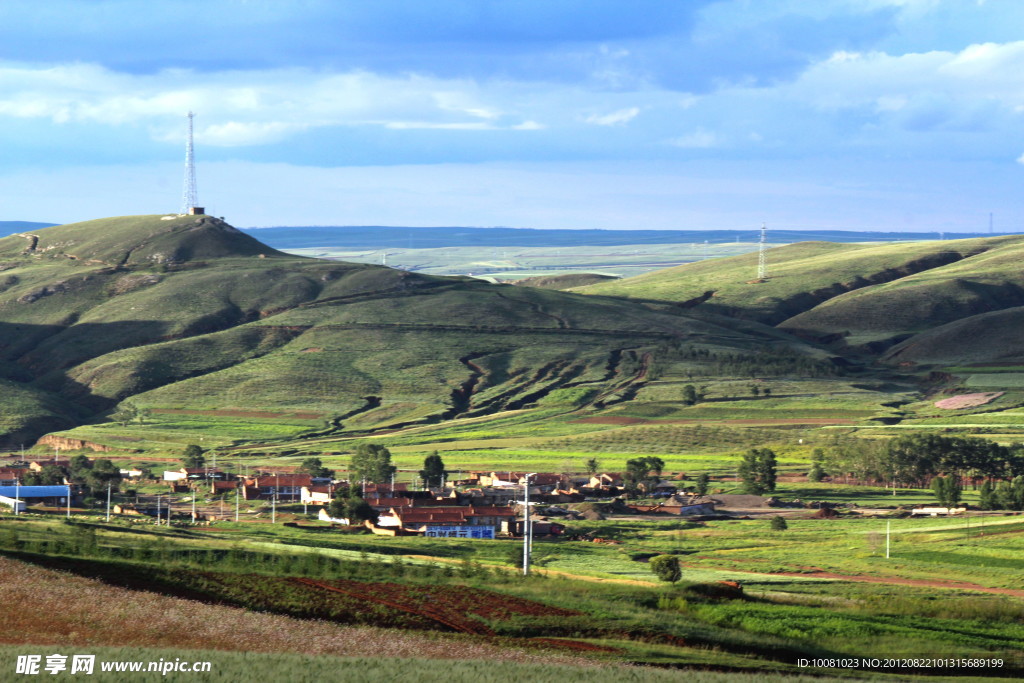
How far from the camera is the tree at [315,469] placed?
128 metres

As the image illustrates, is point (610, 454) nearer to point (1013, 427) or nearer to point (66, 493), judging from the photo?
point (1013, 427)

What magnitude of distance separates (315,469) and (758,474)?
150ft

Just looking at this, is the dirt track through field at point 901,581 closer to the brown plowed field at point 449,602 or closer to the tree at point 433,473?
the brown plowed field at point 449,602

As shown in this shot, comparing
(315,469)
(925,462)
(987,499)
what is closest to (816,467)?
(925,462)

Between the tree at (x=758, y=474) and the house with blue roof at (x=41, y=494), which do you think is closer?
the house with blue roof at (x=41, y=494)

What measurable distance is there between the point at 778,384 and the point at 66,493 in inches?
4834

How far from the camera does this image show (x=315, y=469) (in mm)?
129625

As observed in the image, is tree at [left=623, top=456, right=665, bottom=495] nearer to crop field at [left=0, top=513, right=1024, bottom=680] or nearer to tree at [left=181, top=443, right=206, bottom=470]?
crop field at [left=0, top=513, right=1024, bottom=680]

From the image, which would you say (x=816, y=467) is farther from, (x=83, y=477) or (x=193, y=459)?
(x=83, y=477)

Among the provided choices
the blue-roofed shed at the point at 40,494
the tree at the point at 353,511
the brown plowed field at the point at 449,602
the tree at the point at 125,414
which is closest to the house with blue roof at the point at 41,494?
the blue-roofed shed at the point at 40,494

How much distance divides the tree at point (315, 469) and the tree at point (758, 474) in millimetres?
41929

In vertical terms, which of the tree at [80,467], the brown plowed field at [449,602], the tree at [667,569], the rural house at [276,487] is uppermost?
the brown plowed field at [449,602]

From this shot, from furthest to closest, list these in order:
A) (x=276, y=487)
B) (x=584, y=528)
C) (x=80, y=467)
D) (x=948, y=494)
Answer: (x=80, y=467) → (x=276, y=487) → (x=948, y=494) → (x=584, y=528)

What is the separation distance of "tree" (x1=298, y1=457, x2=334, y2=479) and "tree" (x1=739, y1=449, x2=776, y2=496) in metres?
41.9
